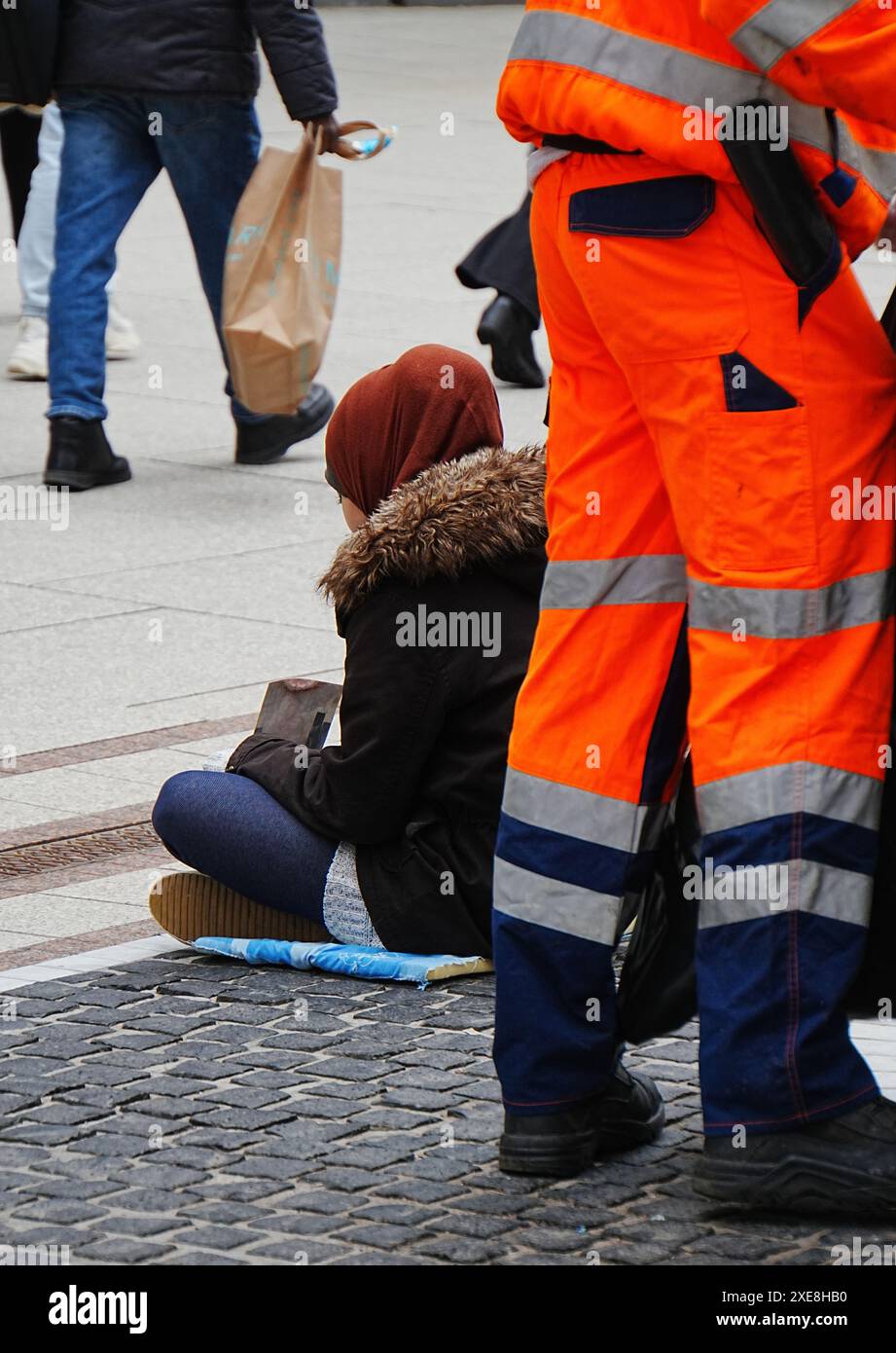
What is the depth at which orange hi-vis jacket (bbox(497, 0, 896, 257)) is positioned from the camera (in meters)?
3.01

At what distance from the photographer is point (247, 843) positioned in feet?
14.4

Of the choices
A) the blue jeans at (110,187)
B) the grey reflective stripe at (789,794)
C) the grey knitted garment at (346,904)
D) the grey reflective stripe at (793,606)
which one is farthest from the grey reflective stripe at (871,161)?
the blue jeans at (110,187)

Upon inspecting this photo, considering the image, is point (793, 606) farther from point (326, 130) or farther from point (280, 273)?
point (326, 130)

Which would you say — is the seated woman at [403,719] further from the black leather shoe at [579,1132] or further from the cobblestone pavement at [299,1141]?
the black leather shoe at [579,1132]

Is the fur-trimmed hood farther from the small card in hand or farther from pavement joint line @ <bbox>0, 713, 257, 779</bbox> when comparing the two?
pavement joint line @ <bbox>0, 713, 257, 779</bbox>

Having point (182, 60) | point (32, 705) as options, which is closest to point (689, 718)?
point (32, 705)

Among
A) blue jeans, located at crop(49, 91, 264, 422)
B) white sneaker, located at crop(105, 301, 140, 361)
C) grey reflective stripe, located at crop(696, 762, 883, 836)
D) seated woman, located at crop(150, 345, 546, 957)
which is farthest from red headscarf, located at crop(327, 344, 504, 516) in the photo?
white sneaker, located at crop(105, 301, 140, 361)

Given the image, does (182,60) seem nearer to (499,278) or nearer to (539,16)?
(499,278)

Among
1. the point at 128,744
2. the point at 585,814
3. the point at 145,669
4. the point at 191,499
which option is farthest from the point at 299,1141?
A: the point at 191,499

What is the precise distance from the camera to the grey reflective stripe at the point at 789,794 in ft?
10.4

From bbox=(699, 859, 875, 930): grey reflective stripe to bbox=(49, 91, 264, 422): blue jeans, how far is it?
4958mm

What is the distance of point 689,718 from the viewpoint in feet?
10.7

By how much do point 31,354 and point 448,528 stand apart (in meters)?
5.79

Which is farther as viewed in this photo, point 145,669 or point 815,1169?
point 145,669
